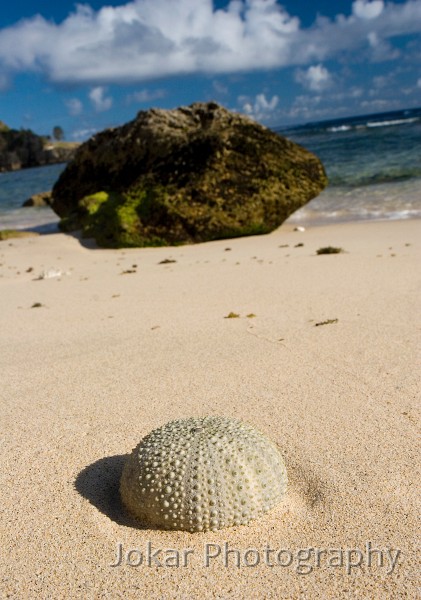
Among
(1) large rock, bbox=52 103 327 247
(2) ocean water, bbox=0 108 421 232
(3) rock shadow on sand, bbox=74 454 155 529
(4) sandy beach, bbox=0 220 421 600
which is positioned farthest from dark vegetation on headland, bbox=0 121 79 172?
(3) rock shadow on sand, bbox=74 454 155 529

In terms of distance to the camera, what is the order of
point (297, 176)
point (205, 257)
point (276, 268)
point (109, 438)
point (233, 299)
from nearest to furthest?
A: 1. point (109, 438)
2. point (233, 299)
3. point (276, 268)
4. point (205, 257)
5. point (297, 176)

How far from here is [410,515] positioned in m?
2.23

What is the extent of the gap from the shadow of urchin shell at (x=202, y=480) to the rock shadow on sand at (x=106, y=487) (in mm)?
52

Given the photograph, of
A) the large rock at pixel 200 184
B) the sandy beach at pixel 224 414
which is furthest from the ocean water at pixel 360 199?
the sandy beach at pixel 224 414

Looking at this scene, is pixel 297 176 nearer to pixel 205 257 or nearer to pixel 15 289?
pixel 205 257

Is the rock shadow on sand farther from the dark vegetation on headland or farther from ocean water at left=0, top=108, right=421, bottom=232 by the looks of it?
the dark vegetation on headland

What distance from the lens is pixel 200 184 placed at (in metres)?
9.53

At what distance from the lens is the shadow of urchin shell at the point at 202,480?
2199 mm

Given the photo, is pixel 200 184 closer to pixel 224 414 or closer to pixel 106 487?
pixel 224 414

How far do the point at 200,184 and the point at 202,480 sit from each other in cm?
783

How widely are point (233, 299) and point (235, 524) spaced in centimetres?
329

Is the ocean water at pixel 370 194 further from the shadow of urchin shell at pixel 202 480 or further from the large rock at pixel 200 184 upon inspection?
the shadow of urchin shell at pixel 202 480

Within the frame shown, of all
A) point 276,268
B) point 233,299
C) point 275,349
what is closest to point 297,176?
point 276,268

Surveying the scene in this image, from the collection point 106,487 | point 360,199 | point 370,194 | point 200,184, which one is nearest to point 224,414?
point 106,487
